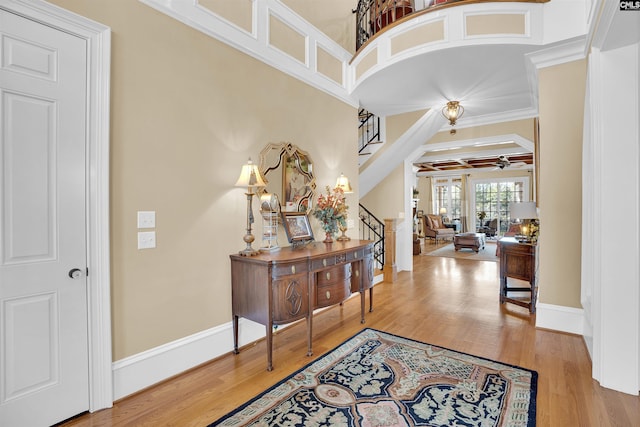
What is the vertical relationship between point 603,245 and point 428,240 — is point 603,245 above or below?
above

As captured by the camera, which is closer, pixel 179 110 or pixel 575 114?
pixel 179 110

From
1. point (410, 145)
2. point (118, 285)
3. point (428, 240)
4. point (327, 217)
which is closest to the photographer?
point (118, 285)

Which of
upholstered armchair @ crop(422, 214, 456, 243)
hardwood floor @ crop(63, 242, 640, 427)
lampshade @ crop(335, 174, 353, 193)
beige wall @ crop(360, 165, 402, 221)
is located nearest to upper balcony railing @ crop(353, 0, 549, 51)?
lampshade @ crop(335, 174, 353, 193)

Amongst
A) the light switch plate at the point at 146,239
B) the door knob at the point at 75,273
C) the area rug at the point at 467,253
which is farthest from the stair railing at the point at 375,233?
the door knob at the point at 75,273

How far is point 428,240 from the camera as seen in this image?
40.5 ft

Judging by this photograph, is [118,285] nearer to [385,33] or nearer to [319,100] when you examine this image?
[319,100]

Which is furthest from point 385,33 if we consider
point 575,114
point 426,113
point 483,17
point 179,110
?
point 179,110

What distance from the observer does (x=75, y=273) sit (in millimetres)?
1975

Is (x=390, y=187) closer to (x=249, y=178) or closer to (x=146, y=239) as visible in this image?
(x=249, y=178)

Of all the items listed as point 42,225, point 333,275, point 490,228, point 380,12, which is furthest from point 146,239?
point 490,228

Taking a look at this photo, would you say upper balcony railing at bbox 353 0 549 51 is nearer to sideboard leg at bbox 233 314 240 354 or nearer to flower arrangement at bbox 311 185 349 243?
flower arrangement at bbox 311 185 349 243

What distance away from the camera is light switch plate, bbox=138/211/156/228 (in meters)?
2.28

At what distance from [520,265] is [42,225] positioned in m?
4.91

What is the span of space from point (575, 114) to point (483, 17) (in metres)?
1.41
